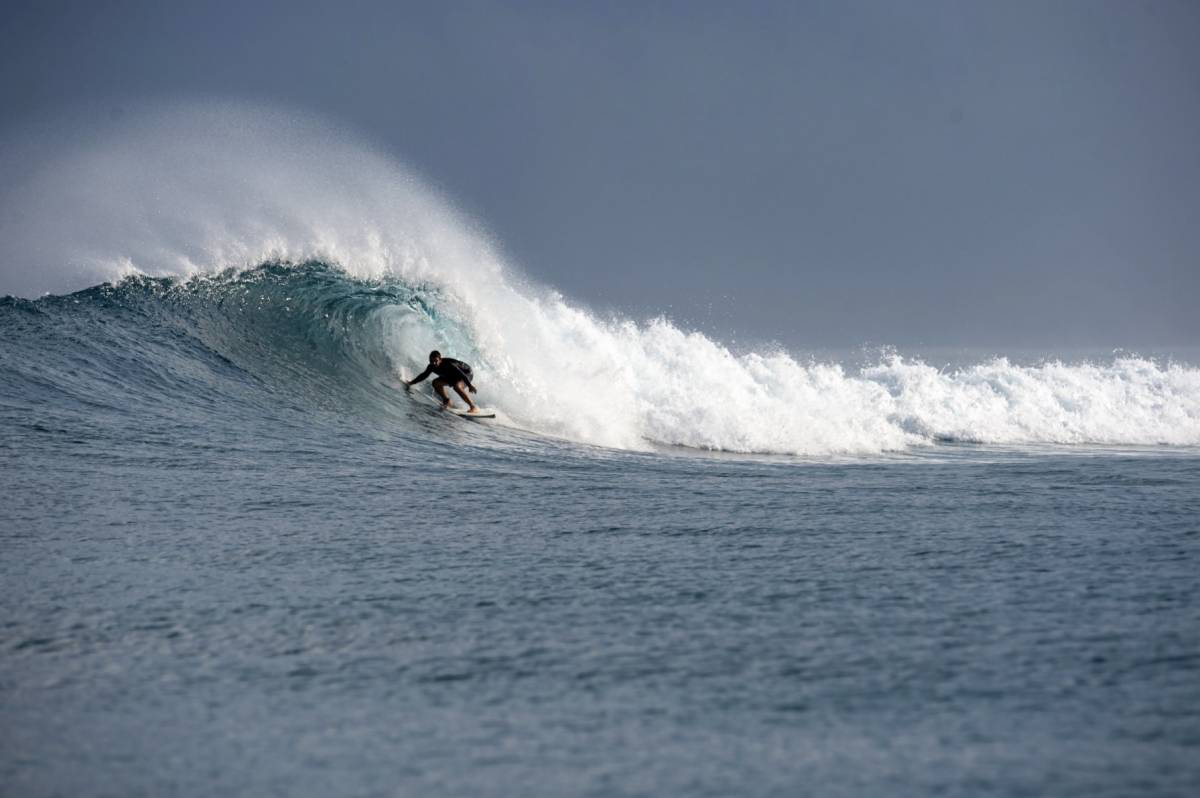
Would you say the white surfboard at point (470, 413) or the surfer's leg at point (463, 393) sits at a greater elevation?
the surfer's leg at point (463, 393)

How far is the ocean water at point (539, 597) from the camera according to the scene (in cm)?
400

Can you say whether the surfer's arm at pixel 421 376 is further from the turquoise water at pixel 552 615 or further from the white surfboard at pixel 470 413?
the turquoise water at pixel 552 615

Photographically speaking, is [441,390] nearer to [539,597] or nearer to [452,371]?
[452,371]

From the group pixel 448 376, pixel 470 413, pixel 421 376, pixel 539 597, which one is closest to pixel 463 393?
pixel 470 413

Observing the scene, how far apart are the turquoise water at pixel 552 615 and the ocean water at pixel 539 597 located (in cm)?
3

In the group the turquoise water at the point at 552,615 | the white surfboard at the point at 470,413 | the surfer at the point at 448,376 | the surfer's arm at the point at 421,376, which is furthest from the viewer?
the surfer's arm at the point at 421,376

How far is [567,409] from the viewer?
16.5 meters

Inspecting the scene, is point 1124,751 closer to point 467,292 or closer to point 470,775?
point 470,775

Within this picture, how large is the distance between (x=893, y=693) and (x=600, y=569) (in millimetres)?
2774

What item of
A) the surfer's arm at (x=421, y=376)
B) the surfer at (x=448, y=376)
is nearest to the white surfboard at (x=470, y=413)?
the surfer at (x=448, y=376)

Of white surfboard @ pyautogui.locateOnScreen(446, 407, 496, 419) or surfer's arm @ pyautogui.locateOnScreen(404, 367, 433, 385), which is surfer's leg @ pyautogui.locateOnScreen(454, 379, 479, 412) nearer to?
white surfboard @ pyautogui.locateOnScreen(446, 407, 496, 419)

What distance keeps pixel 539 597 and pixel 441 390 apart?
9605mm

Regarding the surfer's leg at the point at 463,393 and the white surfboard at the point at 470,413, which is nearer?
the white surfboard at the point at 470,413

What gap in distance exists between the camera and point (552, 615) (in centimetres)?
593
